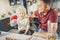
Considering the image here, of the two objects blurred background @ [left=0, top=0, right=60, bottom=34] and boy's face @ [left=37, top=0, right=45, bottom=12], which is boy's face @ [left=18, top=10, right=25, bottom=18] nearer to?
blurred background @ [left=0, top=0, right=60, bottom=34]

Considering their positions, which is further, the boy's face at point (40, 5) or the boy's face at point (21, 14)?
the boy's face at point (21, 14)

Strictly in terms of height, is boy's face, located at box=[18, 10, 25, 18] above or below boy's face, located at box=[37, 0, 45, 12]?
below

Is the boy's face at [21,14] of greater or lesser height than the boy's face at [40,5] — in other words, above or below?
below

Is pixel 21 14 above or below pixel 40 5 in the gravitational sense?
below

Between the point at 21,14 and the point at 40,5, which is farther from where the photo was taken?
the point at 21,14

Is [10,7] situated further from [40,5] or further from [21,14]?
[40,5]

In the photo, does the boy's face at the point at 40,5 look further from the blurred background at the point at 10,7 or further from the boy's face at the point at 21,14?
the boy's face at the point at 21,14

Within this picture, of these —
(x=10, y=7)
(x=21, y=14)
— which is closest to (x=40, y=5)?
(x=21, y=14)

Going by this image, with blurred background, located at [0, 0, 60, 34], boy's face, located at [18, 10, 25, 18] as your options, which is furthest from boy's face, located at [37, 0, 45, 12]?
boy's face, located at [18, 10, 25, 18]

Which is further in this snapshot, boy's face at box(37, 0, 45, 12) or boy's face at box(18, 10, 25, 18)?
A: boy's face at box(18, 10, 25, 18)

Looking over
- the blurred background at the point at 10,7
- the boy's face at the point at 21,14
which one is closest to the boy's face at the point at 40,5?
the blurred background at the point at 10,7

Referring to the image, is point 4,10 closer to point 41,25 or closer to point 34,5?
point 34,5

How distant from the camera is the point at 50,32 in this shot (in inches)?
48.6

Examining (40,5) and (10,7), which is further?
(10,7)
